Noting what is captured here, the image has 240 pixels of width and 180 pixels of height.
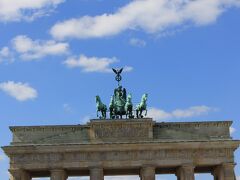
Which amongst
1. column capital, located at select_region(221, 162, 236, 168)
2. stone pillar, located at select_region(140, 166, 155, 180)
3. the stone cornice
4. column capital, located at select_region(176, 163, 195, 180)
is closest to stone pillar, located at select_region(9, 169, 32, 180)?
the stone cornice

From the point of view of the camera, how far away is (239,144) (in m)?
58.0

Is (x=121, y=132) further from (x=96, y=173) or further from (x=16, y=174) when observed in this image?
(x=16, y=174)

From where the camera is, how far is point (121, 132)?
58594 millimetres

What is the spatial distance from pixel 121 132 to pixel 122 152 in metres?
1.84

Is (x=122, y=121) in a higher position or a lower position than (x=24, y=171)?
higher

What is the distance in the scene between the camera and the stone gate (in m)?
57.8

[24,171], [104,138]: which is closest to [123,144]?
[104,138]

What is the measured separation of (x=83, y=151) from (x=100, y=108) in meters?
4.45

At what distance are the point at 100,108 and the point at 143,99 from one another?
4090 millimetres

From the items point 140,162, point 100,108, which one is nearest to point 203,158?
point 140,162

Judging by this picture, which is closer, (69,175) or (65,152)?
(65,152)

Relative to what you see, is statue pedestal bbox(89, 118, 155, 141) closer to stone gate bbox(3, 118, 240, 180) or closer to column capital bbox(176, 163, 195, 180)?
stone gate bbox(3, 118, 240, 180)

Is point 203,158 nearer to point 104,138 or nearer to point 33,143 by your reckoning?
point 104,138

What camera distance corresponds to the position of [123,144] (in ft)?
189
